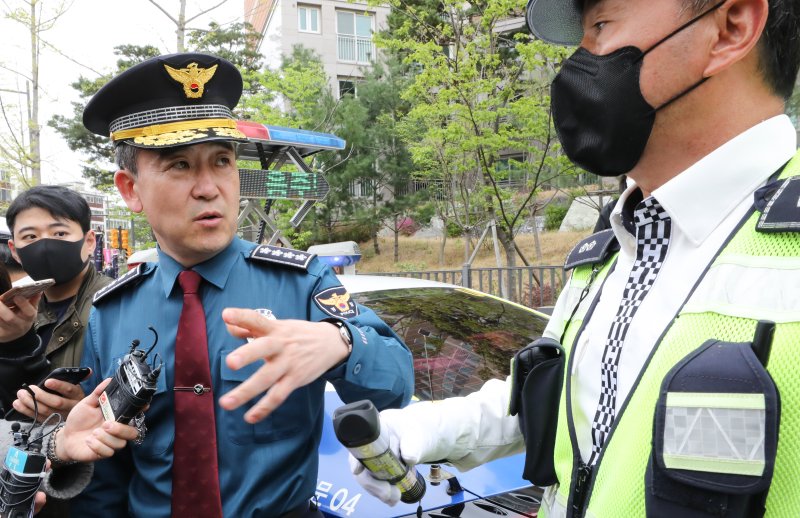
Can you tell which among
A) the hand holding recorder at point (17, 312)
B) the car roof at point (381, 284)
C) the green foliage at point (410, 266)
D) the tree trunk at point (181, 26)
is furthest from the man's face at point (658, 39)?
the green foliage at point (410, 266)

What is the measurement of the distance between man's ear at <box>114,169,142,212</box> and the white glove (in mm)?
1088

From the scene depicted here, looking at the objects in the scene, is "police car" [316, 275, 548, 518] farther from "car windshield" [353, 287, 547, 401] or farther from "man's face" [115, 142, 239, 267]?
"man's face" [115, 142, 239, 267]

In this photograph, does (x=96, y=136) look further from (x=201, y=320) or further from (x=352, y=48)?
(x=201, y=320)

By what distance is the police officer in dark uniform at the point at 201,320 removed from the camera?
1568mm

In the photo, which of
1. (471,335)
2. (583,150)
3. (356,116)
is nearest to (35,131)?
(356,116)

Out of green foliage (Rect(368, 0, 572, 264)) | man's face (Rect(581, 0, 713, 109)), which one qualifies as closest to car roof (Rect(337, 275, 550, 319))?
man's face (Rect(581, 0, 713, 109))

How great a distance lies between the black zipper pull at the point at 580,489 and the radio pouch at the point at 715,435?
0.29m

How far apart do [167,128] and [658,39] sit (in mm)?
1351

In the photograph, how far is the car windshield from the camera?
274 centimetres

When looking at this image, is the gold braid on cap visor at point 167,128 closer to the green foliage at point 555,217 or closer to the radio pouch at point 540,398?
the radio pouch at point 540,398

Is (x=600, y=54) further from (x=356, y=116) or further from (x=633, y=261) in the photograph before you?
(x=356, y=116)

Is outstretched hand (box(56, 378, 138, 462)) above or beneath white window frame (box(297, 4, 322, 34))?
beneath

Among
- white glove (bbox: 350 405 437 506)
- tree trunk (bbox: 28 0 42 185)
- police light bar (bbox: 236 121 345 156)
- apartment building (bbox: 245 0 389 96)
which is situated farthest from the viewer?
apartment building (bbox: 245 0 389 96)

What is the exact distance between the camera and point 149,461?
5.34ft
